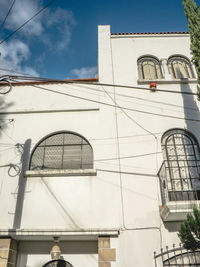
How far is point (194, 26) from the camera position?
25.7 ft

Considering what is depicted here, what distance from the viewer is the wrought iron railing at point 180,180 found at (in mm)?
7021

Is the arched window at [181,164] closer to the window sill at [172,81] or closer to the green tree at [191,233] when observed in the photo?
the green tree at [191,233]

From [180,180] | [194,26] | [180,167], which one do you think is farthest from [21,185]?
[194,26]

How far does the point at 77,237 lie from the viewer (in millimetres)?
6660

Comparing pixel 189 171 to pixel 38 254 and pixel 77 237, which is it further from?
pixel 38 254

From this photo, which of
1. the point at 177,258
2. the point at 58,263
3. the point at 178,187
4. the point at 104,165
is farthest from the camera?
the point at 104,165

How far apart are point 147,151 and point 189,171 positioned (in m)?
1.56

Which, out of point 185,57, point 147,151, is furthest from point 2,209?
point 185,57

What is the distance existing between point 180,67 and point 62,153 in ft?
21.9

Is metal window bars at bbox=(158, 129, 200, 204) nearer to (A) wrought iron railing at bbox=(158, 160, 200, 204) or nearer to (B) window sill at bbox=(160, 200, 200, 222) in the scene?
(A) wrought iron railing at bbox=(158, 160, 200, 204)

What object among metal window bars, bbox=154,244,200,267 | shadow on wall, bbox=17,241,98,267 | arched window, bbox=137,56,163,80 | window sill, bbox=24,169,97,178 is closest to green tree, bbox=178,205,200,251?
metal window bars, bbox=154,244,200,267

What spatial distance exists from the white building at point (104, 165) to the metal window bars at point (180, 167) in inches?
1.4

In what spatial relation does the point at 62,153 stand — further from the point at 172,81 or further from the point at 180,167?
the point at 172,81

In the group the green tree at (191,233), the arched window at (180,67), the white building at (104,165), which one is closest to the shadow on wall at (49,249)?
the white building at (104,165)
